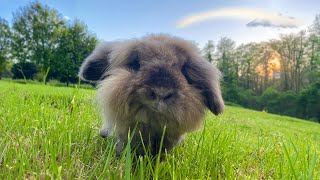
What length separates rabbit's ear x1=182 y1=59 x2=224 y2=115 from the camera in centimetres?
257

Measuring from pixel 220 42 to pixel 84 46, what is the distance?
23.4 metres

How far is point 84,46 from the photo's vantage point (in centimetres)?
4450

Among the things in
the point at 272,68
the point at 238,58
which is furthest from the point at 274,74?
the point at 238,58

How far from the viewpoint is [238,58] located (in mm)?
51875

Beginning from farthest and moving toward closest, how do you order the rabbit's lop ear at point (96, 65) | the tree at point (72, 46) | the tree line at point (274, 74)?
the tree line at point (274, 74)
the tree at point (72, 46)
the rabbit's lop ear at point (96, 65)

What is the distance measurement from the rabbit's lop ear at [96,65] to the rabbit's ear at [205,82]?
0.86m

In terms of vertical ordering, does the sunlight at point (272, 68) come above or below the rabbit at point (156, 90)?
above

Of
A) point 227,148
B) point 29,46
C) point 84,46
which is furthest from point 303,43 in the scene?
point 227,148

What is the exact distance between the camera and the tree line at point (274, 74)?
43.5 meters

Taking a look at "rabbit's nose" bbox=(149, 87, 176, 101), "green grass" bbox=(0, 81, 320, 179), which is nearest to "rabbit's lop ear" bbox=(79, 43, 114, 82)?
"green grass" bbox=(0, 81, 320, 179)

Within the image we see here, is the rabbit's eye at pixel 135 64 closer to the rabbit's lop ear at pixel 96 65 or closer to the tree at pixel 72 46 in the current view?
the rabbit's lop ear at pixel 96 65

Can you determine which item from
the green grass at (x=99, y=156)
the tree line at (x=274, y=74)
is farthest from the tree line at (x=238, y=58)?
the green grass at (x=99, y=156)

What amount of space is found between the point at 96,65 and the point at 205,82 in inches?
44.9

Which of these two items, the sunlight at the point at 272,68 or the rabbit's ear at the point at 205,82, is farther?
the sunlight at the point at 272,68
